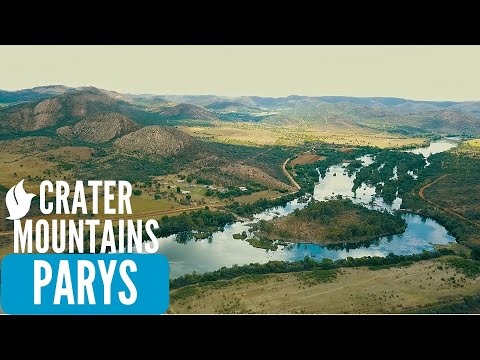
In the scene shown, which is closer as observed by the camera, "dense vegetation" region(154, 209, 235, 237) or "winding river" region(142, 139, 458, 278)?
"winding river" region(142, 139, 458, 278)

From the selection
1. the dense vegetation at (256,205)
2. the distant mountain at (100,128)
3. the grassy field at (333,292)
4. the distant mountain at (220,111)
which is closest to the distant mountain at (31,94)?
the distant mountain at (220,111)

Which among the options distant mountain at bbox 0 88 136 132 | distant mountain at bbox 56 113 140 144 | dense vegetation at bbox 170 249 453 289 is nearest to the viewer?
dense vegetation at bbox 170 249 453 289

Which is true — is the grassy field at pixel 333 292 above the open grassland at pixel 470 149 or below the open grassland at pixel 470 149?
below

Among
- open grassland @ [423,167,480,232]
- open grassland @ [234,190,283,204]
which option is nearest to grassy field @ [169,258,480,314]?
open grassland @ [423,167,480,232]

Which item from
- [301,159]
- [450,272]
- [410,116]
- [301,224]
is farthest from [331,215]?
[410,116]

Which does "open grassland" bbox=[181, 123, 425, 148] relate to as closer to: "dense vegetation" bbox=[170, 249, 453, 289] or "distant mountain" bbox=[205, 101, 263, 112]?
"distant mountain" bbox=[205, 101, 263, 112]

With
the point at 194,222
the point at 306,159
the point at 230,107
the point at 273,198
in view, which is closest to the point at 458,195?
the point at 273,198

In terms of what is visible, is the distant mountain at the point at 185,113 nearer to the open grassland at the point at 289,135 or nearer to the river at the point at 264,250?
the open grassland at the point at 289,135
